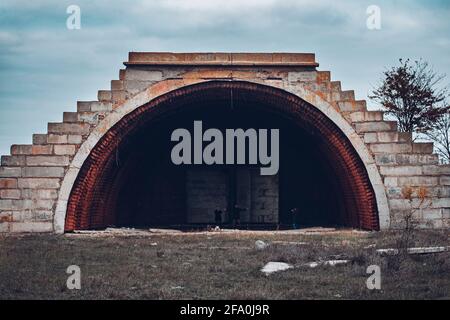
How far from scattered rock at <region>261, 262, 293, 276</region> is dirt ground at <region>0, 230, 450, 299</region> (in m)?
0.12

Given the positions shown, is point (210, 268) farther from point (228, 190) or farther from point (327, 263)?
point (228, 190)

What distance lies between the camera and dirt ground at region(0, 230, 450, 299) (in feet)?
24.0

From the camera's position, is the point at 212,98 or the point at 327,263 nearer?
the point at 327,263

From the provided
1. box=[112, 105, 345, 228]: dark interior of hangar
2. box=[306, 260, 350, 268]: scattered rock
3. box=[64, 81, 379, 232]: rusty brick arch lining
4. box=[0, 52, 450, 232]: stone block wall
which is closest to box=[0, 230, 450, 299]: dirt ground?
box=[306, 260, 350, 268]: scattered rock

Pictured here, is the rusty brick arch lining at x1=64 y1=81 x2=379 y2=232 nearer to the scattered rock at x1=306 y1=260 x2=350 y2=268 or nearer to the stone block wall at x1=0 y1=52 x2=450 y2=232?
the stone block wall at x1=0 y1=52 x2=450 y2=232

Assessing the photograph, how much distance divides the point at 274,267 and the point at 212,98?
7.08 meters

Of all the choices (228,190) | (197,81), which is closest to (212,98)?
(197,81)

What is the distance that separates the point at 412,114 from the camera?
2680cm

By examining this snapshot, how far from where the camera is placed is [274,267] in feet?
30.6

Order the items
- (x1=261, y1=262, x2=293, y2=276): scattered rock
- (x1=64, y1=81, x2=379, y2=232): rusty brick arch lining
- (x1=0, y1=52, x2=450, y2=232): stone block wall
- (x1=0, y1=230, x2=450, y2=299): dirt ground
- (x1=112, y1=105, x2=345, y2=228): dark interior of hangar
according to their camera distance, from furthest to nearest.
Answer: (x1=112, y1=105, x2=345, y2=228): dark interior of hangar < (x1=64, y1=81, x2=379, y2=232): rusty brick arch lining < (x1=0, y1=52, x2=450, y2=232): stone block wall < (x1=261, y1=262, x2=293, y2=276): scattered rock < (x1=0, y1=230, x2=450, y2=299): dirt ground

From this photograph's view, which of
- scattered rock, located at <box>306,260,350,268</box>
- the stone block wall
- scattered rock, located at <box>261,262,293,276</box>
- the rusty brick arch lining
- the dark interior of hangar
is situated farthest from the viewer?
the dark interior of hangar

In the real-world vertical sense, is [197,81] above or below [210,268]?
above
